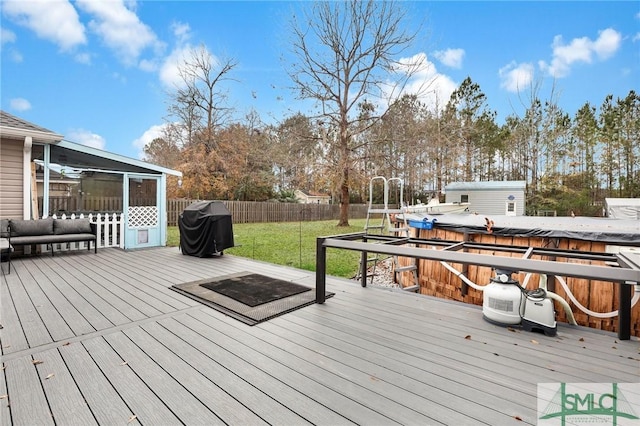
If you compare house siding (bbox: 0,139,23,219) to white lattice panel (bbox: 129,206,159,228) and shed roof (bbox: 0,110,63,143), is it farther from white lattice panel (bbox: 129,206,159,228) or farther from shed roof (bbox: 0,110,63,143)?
white lattice panel (bbox: 129,206,159,228)

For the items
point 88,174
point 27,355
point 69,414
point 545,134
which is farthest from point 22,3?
point 545,134

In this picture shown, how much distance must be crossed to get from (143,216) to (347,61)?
35.8 ft

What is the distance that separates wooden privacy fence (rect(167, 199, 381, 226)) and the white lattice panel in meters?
5.95

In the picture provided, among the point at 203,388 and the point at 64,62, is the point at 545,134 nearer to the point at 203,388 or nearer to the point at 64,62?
the point at 203,388

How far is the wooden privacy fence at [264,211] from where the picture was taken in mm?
13781

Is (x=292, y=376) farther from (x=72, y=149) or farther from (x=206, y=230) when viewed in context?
(x=72, y=149)

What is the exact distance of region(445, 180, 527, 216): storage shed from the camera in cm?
1517

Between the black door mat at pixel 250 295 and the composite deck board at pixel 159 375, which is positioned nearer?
the composite deck board at pixel 159 375

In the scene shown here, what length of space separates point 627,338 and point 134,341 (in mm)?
3995

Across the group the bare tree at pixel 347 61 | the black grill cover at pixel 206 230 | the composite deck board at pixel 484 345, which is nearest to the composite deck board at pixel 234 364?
the composite deck board at pixel 484 345

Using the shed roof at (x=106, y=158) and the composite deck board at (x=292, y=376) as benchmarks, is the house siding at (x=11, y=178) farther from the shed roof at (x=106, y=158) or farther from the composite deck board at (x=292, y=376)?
the composite deck board at (x=292, y=376)

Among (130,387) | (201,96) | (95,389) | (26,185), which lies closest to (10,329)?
(95,389)

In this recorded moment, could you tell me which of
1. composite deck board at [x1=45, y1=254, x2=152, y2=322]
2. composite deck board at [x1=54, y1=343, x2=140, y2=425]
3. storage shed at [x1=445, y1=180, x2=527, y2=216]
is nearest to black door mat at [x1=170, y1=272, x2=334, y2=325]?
composite deck board at [x1=45, y1=254, x2=152, y2=322]

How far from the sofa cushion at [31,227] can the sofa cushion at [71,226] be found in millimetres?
111
